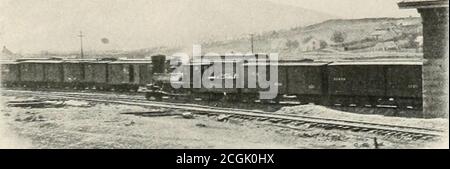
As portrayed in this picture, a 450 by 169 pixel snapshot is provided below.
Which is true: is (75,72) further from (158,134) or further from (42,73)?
(158,134)

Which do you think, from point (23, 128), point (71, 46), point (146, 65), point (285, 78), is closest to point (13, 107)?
point (23, 128)

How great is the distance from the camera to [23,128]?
17.0 metres

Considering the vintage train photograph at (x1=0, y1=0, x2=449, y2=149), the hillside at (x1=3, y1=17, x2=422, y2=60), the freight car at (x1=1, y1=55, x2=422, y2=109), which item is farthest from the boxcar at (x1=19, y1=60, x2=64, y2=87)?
the hillside at (x1=3, y1=17, x2=422, y2=60)

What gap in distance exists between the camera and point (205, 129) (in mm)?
17047

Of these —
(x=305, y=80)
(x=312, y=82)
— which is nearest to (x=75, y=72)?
(x=305, y=80)

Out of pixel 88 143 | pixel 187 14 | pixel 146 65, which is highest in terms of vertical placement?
pixel 187 14

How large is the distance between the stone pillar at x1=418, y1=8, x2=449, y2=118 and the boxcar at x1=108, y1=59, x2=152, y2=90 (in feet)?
60.1

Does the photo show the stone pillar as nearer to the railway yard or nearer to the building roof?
the building roof

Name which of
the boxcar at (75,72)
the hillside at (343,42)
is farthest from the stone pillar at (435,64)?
the hillside at (343,42)

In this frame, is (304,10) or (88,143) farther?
(304,10)

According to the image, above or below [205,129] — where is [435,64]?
above

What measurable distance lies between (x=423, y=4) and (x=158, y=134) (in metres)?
10.4

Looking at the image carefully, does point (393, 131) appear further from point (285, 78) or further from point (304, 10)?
point (304, 10)
